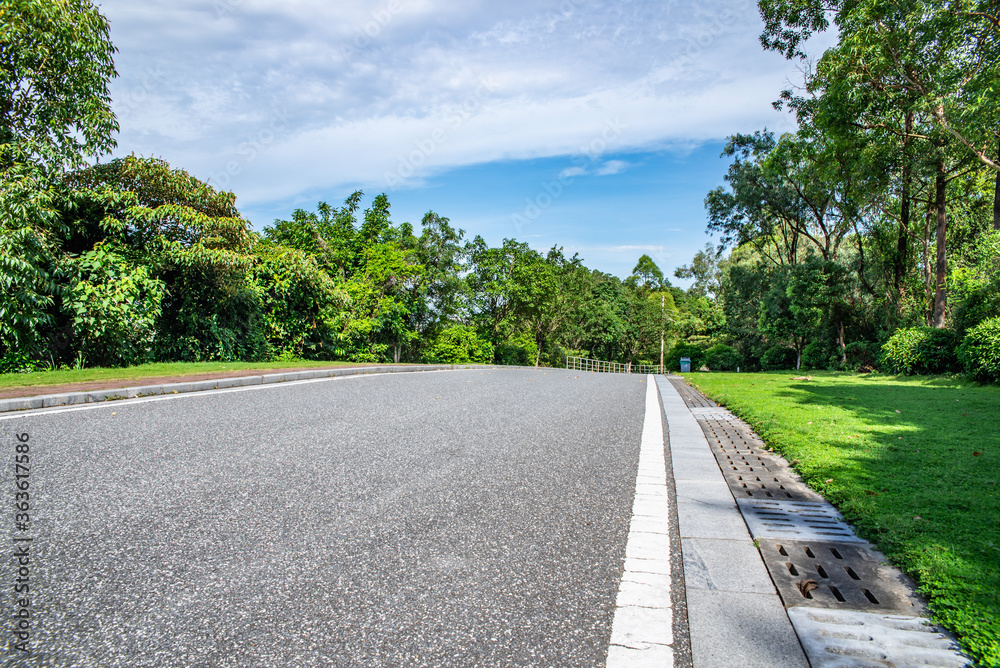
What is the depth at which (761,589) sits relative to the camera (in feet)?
7.80

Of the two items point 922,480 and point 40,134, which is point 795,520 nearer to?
point 922,480

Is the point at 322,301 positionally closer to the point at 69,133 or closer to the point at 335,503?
the point at 69,133

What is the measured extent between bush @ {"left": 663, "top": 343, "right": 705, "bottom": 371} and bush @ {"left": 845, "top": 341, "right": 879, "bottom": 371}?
65.2ft

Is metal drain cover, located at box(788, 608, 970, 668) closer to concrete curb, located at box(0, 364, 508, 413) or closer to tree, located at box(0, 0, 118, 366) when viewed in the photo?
concrete curb, located at box(0, 364, 508, 413)

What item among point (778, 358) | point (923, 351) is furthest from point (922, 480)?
point (778, 358)

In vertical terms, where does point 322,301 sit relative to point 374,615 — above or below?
above

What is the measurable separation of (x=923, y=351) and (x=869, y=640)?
1636 centimetres

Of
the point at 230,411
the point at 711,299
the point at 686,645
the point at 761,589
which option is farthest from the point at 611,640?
the point at 711,299

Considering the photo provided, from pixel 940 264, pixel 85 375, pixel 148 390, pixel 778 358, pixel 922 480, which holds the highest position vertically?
pixel 940 264

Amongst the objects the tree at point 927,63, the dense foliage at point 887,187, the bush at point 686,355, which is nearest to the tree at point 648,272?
the bush at point 686,355

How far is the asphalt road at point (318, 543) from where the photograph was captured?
193 cm

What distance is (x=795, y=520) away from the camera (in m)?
3.22

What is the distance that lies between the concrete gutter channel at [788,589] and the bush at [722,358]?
131 ft

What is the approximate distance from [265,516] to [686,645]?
7.36ft
